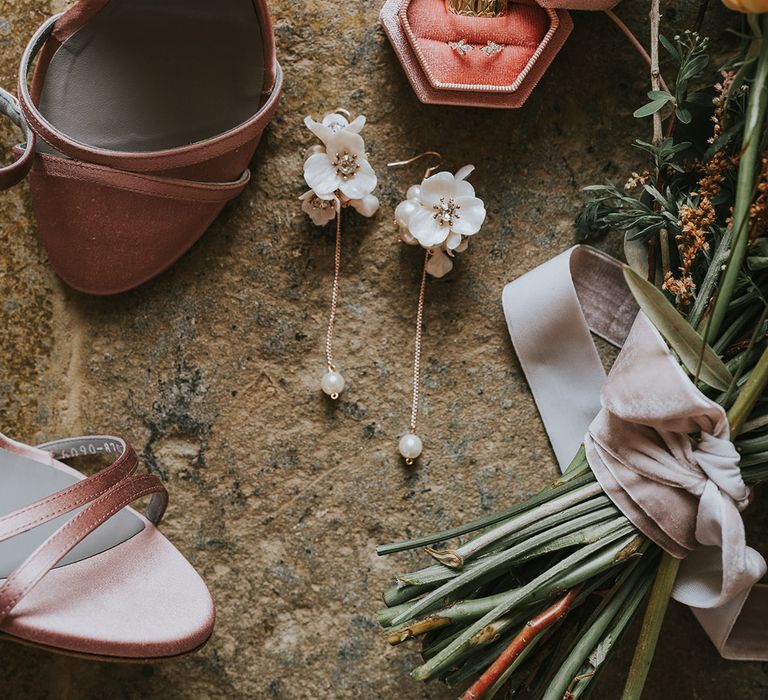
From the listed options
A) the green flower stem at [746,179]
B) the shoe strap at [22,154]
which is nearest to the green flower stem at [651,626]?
the green flower stem at [746,179]

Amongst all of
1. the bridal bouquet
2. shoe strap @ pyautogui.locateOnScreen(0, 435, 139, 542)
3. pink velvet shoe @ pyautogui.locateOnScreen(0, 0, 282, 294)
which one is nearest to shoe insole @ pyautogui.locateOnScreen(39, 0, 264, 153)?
pink velvet shoe @ pyautogui.locateOnScreen(0, 0, 282, 294)

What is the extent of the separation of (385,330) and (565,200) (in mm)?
252

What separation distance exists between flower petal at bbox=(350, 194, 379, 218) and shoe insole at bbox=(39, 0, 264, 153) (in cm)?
16

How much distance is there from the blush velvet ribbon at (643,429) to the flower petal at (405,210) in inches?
5.5

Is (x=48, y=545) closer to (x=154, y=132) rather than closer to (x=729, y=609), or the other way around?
(x=154, y=132)

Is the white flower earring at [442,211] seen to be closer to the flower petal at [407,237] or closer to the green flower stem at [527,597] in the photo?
the flower petal at [407,237]

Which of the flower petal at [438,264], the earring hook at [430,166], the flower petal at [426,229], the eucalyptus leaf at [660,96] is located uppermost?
the eucalyptus leaf at [660,96]

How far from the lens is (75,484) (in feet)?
2.41

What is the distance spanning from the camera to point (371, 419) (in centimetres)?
84

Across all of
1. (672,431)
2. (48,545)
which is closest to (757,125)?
(672,431)

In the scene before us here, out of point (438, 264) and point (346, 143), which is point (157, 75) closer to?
point (346, 143)

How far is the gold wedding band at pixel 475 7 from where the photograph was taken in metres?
0.80

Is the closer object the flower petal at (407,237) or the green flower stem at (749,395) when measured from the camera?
the green flower stem at (749,395)

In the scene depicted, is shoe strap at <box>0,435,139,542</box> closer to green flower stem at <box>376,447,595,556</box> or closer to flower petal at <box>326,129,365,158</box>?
green flower stem at <box>376,447,595,556</box>
